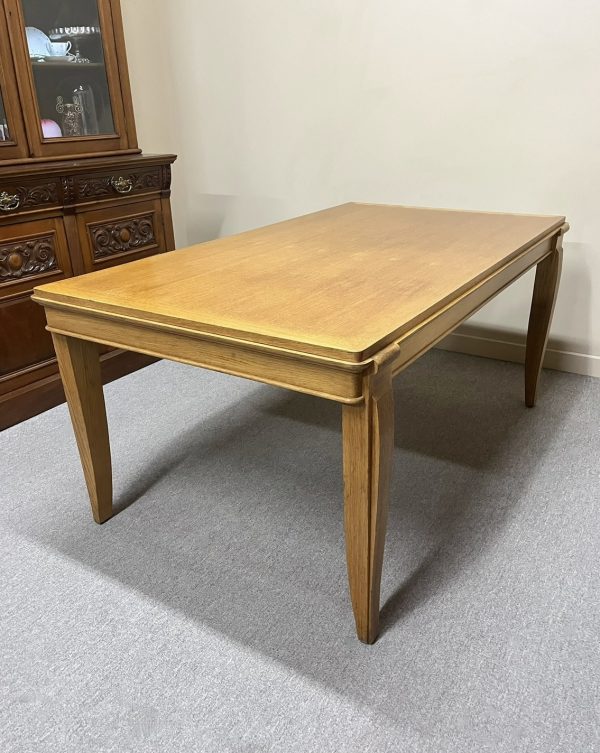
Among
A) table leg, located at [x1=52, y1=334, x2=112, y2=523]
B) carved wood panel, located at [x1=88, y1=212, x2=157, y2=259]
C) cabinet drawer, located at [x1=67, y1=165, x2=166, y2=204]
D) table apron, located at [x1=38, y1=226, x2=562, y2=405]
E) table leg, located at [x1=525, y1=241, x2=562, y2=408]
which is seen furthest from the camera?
carved wood panel, located at [x1=88, y1=212, x2=157, y2=259]

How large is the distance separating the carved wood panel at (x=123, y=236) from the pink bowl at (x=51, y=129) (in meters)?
0.34

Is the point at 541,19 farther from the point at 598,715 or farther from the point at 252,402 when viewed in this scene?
the point at 598,715


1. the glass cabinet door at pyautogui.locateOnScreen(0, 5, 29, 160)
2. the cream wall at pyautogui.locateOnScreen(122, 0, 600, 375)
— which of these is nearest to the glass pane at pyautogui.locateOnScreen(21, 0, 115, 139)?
the glass cabinet door at pyautogui.locateOnScreen(0, 5, 29, 160)

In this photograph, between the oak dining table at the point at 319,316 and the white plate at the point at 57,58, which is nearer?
the oak dining table at the point at 319,316

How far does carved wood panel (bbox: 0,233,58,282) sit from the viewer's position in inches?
85.6

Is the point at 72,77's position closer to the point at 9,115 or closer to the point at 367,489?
the point at 9,115

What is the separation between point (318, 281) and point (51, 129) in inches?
58.6

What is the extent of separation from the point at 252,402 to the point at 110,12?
1570 millimetres

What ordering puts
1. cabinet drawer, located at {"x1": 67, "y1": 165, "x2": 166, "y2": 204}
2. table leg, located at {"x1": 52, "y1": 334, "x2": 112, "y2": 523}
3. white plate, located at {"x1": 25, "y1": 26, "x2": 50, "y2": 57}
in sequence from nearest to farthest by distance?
table leg, located at {"x1": 52, "y1": 334, "x2": 112, "y2": 523}
white plate, located at {"x1": 25, "y1": 26, "x2": 50, "y2": 57}
cabinet drawer, located at {"x1": 67, "y1": 165, "x2": 166, "y2": 204}

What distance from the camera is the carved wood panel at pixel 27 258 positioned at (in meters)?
2.17

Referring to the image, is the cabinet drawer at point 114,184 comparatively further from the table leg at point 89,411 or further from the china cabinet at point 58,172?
the table leg at point 89,411

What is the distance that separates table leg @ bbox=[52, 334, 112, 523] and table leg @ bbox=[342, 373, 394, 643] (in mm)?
727

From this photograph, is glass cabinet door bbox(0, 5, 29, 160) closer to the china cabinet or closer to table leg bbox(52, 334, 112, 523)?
the china cabinet

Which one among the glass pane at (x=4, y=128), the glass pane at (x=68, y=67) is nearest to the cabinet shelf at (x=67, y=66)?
the glass pane at (x=68, y=67)
